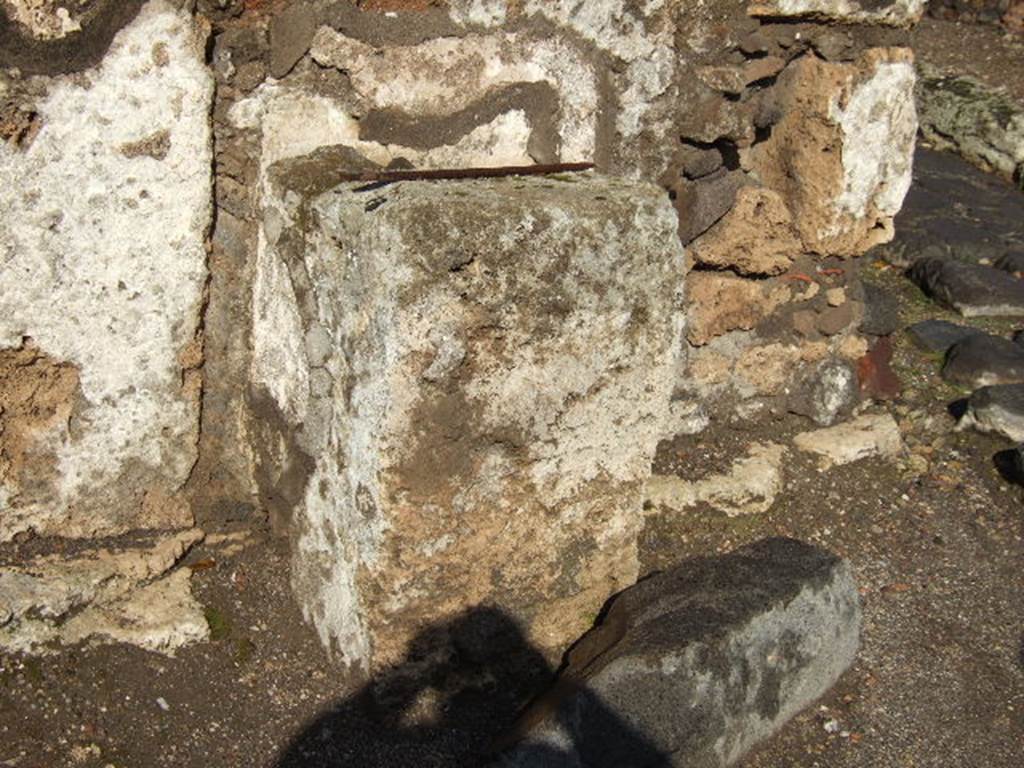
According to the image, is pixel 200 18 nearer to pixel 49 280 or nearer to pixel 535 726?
pixel 49 280

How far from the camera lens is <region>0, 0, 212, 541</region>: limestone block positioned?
2496 mm

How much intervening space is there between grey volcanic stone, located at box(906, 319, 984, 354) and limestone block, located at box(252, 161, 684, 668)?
6.41 ft

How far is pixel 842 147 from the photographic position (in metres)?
3.42

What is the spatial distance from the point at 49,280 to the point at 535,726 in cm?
130

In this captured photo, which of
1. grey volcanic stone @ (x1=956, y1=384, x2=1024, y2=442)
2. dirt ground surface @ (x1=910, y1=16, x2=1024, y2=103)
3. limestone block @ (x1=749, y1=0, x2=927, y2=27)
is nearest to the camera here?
limestone block @ (x1=749, y1=0, x2=927, y2=27)

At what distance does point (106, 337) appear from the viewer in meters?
2.68

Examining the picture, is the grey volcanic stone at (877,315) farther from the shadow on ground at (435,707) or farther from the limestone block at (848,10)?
the shadow on ground at (435,707)

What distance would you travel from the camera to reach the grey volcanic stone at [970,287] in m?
4.57

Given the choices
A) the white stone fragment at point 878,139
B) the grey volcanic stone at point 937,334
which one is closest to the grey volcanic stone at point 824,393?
the white stone fragment at point 878,139

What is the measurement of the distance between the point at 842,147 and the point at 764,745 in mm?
1612

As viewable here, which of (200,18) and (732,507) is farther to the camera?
(732,507)

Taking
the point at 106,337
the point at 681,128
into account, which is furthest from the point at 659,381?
the point at 106,337

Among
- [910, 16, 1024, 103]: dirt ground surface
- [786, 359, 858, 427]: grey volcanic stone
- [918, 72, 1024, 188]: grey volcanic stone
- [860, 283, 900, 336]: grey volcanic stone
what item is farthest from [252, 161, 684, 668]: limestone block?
[910, 16, 1024, 103]: dirt ground surface

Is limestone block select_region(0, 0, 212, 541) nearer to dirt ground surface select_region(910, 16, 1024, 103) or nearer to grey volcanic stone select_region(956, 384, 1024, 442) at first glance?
grey volcanic stone select_region(956, 384, 1024, 442)
